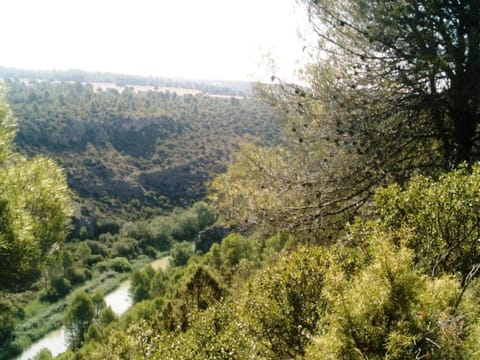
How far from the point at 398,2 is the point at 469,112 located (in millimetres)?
2491

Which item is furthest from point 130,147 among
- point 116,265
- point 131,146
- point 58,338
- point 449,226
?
point 449,226

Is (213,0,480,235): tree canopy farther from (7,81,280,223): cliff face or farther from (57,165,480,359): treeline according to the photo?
(7,81,280,223): cliff face

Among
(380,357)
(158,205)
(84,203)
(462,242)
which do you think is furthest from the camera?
(158,205)

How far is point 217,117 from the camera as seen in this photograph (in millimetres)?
117000

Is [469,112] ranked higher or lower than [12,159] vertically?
higher

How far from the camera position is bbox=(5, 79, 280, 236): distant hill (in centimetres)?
8394

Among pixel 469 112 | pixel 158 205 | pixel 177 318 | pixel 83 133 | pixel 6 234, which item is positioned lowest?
pixel 158 205

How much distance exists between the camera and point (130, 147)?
336 ft

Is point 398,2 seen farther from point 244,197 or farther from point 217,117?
point 217,117

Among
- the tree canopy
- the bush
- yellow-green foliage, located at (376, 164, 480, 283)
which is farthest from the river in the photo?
yellow-green foliage, located at (376, 164, 480, 283)

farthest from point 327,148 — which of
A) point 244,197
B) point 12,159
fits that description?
point 12,159

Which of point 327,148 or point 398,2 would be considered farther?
point 327,148

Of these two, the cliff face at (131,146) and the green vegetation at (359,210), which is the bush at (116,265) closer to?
the cliff face at (131,146)

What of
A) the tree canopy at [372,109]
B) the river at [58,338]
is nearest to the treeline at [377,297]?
the tree canopy at [372,109]
